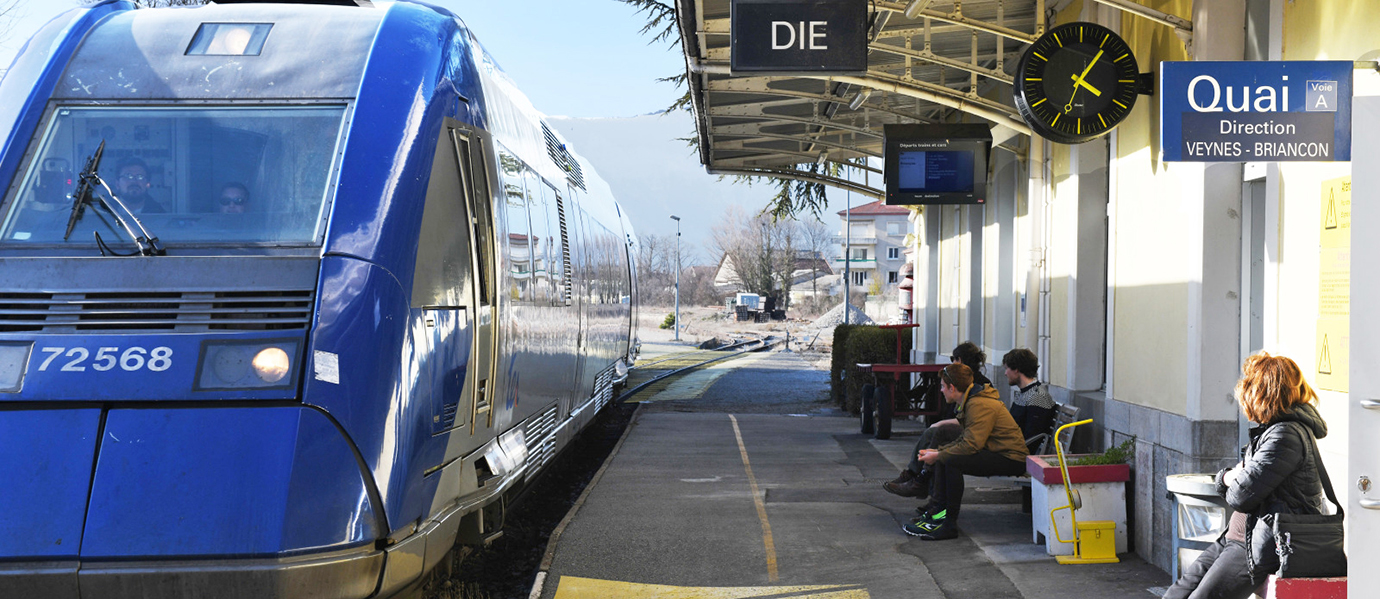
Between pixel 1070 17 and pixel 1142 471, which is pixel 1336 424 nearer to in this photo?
pixel 1142 471

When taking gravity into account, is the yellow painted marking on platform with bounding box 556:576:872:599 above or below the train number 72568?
below

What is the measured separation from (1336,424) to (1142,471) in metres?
2.01

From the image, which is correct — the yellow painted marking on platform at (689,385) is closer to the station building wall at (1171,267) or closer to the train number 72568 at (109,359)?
the station building wall at (1171,267)

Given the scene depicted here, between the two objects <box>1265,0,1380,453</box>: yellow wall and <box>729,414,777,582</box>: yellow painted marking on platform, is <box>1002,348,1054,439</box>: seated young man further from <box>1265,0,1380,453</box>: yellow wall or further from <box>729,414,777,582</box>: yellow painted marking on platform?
<box>1265,0,1380,453</box>: yellow wall

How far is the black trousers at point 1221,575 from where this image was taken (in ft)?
16.1

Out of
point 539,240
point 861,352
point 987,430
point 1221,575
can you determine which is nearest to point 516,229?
point 539,240

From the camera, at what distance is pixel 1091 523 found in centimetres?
748

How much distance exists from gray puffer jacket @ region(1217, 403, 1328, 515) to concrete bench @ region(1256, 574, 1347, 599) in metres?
0.30

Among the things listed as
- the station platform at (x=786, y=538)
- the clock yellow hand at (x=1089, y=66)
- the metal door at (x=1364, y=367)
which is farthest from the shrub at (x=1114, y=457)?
the metal door at (x=1364, y=367)

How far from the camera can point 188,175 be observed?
16.5 ft

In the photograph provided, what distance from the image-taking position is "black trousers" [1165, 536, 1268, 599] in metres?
4.91

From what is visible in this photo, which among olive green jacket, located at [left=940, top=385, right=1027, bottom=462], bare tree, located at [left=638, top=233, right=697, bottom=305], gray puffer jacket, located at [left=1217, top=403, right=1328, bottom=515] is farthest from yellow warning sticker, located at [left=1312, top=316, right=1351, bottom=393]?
bare tree, located at [left=638, top=233, right=697, bottom=305]

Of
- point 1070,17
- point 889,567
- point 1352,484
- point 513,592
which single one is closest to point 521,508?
point 513,592

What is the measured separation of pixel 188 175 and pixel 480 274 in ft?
4.64
